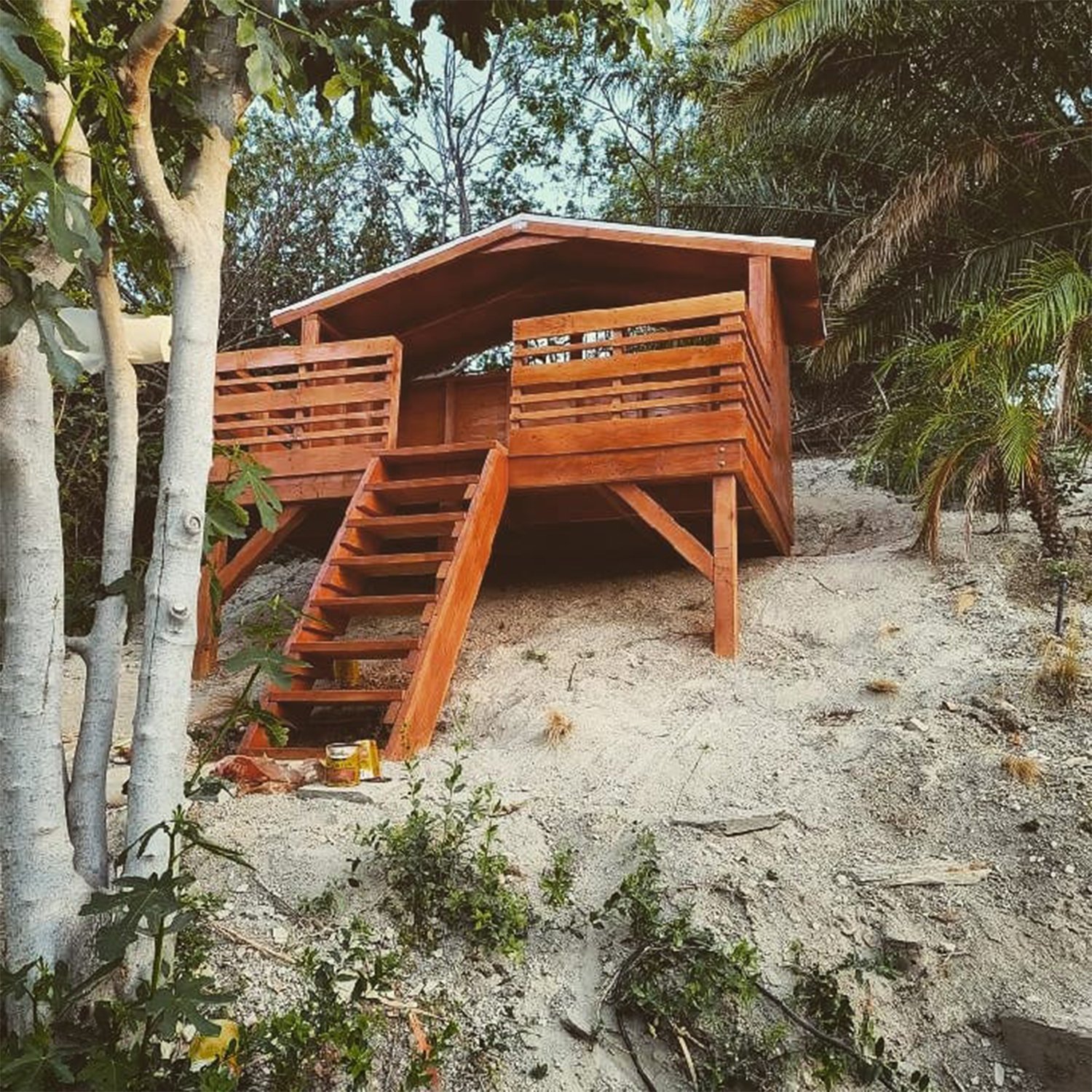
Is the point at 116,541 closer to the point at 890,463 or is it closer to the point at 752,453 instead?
the point at 752,453

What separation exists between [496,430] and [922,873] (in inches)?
285

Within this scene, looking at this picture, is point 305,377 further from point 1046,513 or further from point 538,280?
point 1046,513

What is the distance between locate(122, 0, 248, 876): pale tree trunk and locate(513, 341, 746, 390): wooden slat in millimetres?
4250

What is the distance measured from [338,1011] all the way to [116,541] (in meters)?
1.84

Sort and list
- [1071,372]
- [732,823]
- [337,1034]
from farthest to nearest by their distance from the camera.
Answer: [1071,372] → [732,823] → [337,1034]

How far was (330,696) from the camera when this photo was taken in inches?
253

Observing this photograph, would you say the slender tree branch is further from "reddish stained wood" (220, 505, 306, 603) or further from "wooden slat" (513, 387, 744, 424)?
"reddish stained wood" (220, 505, 306, 603)

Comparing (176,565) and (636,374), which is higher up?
(636,374)

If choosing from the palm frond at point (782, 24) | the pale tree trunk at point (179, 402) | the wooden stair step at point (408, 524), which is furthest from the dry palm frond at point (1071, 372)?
the pale tree trunk at point (179, 402)

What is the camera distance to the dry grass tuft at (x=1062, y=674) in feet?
18.7

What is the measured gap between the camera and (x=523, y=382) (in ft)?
26.8

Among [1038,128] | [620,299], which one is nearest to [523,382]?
[620,299]

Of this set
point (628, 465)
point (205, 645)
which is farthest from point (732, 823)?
point (205, 645)

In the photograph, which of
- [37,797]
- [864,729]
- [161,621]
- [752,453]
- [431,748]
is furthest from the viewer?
[752,453]
